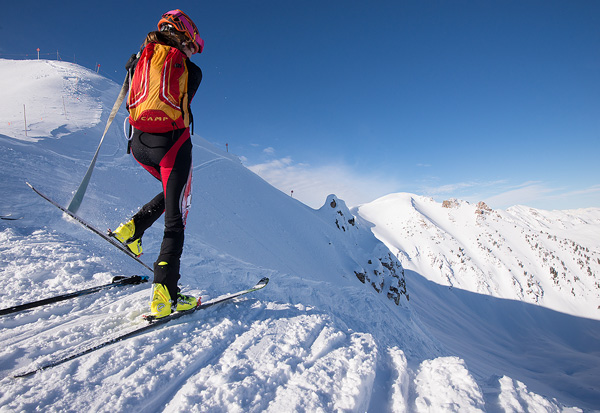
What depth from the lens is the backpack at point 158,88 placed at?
7.37 ft

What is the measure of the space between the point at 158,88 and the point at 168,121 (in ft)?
0.93

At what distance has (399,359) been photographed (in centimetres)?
240

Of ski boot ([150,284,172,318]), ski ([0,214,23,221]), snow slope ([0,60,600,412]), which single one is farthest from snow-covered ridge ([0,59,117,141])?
ski boot ([150,284,172,318])

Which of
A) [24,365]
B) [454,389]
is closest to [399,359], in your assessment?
[454,389]

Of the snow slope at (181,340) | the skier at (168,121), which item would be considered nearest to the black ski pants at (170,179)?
the skier at (168,121)

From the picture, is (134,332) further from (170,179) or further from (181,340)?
(170,179)

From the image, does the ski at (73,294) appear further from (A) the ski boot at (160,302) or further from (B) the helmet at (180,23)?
(B) the helmet at (180,23)

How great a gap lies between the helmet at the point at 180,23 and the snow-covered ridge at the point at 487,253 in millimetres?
70556

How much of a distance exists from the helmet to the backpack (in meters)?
0.24

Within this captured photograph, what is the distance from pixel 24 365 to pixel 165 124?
2.01 m

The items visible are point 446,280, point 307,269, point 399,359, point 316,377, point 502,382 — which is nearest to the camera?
point 316,377

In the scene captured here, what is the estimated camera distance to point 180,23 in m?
2.39

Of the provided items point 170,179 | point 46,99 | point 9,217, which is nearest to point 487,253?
point 170,179

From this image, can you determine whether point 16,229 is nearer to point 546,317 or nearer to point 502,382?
point 502,382
